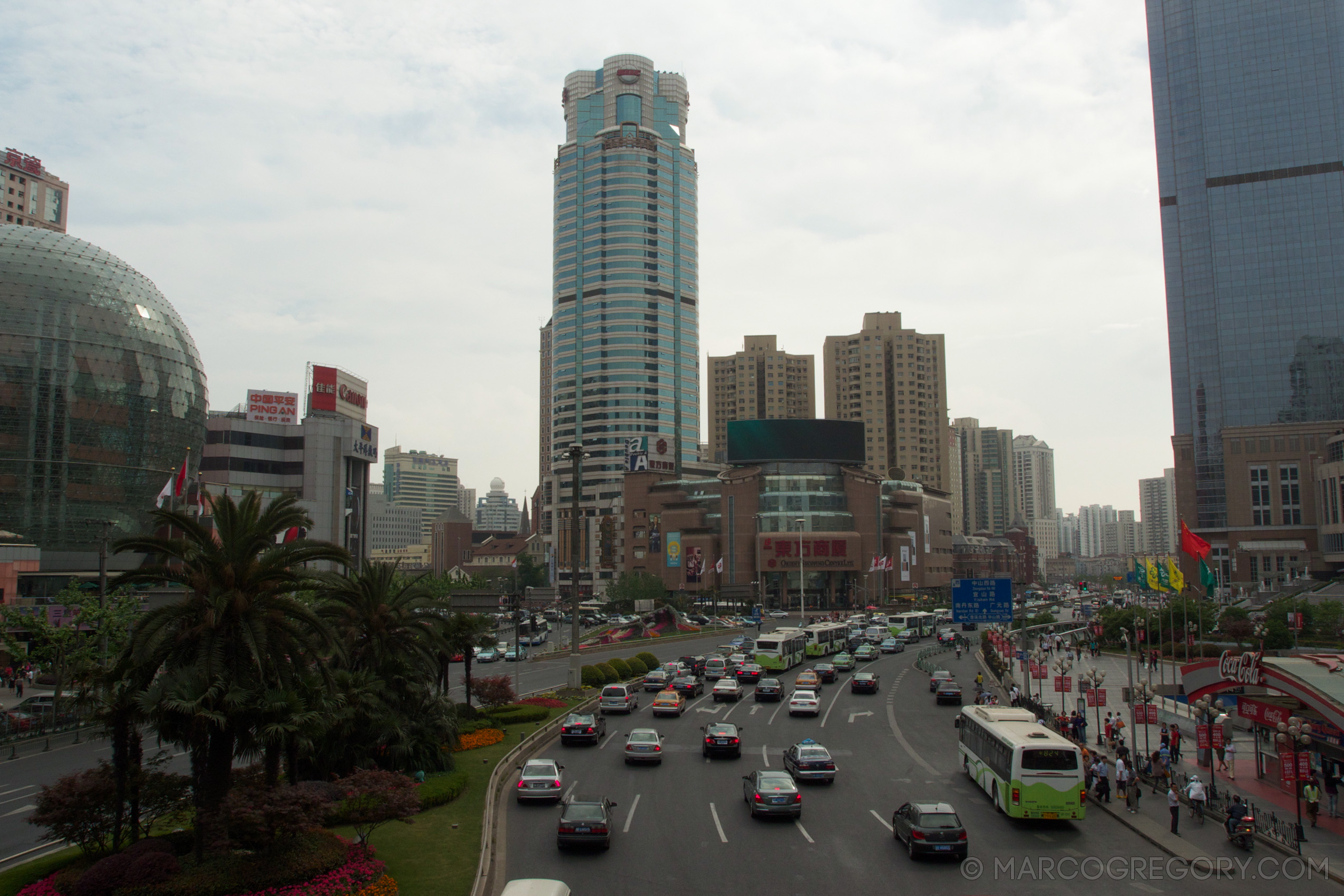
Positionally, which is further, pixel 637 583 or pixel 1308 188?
pixel 1308 188

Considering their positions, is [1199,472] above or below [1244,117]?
below

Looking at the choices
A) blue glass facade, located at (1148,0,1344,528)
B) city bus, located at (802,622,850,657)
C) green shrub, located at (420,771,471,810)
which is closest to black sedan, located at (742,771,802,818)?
green shrub, located at (420,771,471,810)

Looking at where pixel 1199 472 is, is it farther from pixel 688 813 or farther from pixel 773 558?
pixel 688 813

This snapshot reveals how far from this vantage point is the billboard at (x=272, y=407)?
111188 millimetres

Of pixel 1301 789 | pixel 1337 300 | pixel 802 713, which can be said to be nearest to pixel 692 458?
pixel 1337 300

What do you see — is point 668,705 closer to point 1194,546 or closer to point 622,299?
point 1194,546

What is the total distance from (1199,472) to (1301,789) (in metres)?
150

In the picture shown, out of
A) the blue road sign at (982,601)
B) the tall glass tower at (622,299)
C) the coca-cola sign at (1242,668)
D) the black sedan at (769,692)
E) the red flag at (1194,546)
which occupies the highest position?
the tall glass tower at (622,299)

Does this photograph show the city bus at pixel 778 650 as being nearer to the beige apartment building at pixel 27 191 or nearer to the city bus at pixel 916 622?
the city bus at pixel 916 622

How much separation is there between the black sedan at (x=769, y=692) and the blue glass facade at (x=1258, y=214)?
131m

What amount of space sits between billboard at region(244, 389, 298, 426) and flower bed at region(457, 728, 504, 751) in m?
85.8

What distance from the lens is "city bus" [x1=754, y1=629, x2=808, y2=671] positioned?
208 feet

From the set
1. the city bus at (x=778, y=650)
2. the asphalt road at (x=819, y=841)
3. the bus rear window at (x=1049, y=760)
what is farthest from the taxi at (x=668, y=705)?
the bus rear window at (x=1049, y=760)

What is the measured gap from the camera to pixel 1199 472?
15925 centimetres
